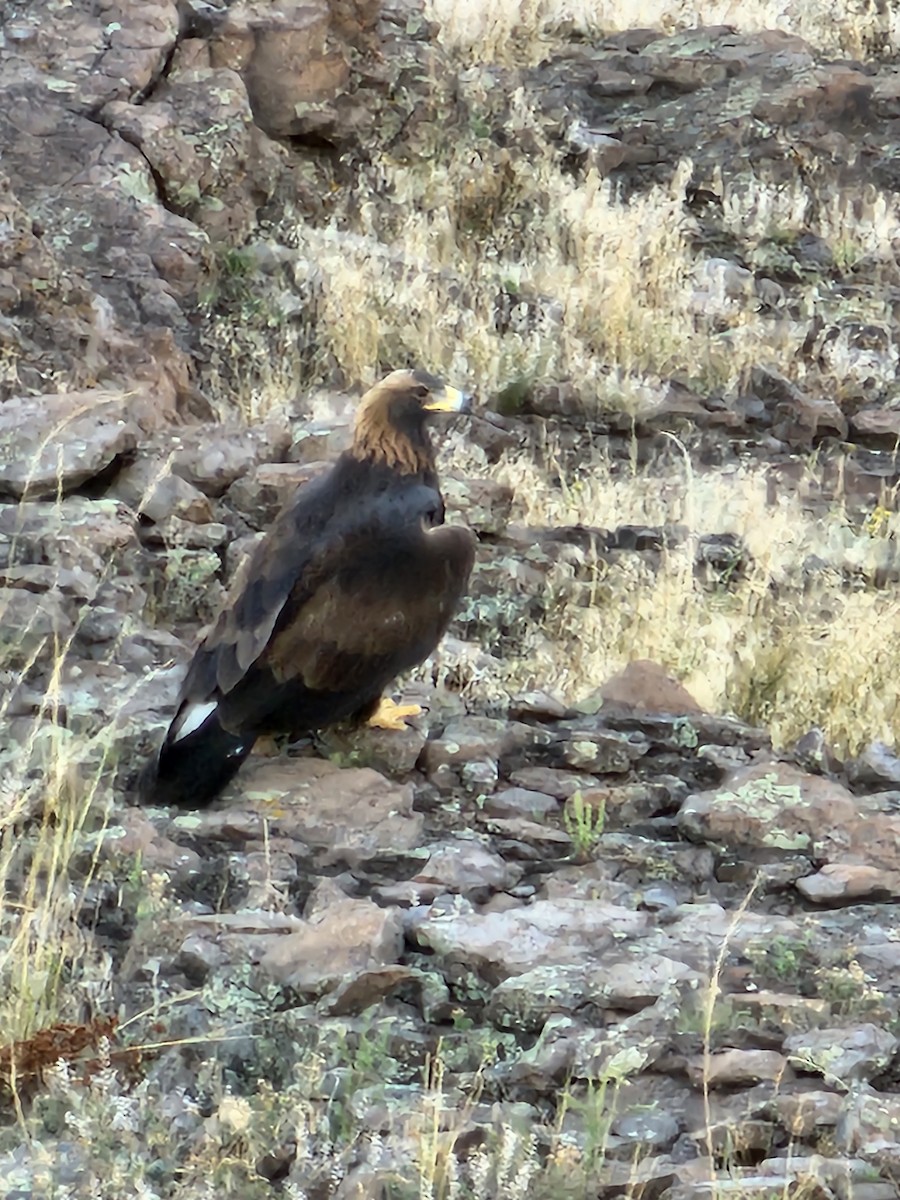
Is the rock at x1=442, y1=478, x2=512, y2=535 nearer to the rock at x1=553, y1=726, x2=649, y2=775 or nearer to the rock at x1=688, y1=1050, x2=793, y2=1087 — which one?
the rock at x1=553, y1=726, x2=649, y2=775

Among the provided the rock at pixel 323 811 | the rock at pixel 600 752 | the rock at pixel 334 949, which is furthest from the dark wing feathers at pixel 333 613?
the rock at pixel 334 949

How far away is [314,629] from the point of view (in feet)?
13.9

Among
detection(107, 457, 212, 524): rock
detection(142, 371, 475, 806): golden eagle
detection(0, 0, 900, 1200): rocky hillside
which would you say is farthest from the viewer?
detection(107, 457, 212, 524): rock

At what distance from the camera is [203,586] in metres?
5.43

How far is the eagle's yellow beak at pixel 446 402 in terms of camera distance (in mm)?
4695

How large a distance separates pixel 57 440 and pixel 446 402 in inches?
60.5

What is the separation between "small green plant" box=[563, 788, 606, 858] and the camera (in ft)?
13.4

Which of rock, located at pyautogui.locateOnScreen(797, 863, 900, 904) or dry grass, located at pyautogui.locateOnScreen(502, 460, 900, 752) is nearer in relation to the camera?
rock, located at pyautogui.locateOnScreen(797, 863, 900, 904)

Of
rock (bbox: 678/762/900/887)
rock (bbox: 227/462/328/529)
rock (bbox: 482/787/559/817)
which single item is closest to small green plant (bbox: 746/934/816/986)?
rock (bbox: 678/762/900/887)

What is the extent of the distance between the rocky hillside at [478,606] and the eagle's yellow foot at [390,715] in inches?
2.0

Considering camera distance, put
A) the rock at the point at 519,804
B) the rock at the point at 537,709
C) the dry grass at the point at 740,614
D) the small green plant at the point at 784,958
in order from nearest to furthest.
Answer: the small green plant at the point at 784,958
the rock at the point at 519,804
the rock at the point at 537,709
the dry grass at the point at 740,614

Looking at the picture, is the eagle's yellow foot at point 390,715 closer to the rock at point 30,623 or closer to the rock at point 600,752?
the rock at point 600,752

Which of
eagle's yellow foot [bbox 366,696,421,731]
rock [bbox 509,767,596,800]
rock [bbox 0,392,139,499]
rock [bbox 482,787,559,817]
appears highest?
rock [bbox 0,392,139,499]

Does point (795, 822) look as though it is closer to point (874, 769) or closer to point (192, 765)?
point (874, 769)
